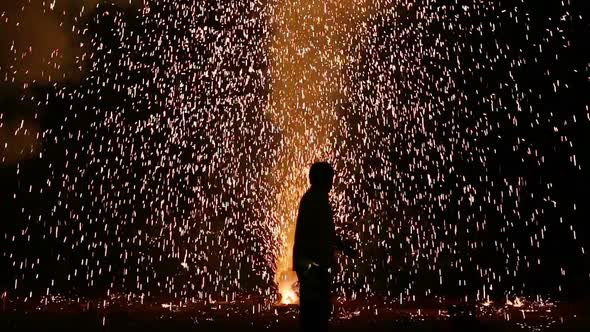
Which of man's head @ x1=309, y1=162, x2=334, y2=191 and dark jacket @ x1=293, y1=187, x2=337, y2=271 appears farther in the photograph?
man's head @ x1=309, y1=162, x2=334, y2=191

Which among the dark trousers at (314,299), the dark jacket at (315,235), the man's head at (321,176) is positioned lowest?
the dark trousers at (314,299)

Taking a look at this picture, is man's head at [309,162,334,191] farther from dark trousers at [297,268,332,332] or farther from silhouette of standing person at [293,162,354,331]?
dark trousers at [297,268,332,332]

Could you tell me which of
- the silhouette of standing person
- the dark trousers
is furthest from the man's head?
the dark trousers

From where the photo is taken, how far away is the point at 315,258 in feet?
13.1

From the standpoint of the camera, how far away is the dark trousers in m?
3.96

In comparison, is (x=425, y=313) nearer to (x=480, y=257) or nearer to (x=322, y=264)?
(x=322, y=264)

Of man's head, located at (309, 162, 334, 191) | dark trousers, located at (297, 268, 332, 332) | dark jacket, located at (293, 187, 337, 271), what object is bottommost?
dark trousers, located at (297, 268, 332, 332)

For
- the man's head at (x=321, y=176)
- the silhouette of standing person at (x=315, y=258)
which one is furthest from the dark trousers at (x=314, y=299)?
the man's head at (x=321, y=176)

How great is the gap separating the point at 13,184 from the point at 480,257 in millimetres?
17158

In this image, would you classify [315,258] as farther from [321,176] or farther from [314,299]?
[321,176]

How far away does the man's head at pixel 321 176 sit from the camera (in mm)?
4184

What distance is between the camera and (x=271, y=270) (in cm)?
1880

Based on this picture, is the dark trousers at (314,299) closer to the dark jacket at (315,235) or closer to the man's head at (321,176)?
the dark jacket at (315,235)

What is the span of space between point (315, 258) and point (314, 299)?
25 cm
